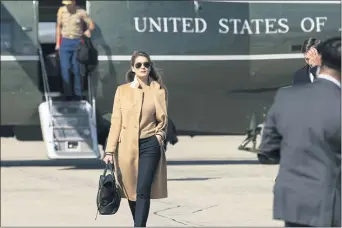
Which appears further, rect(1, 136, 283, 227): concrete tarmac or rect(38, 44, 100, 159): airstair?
rect(38, 44, 100, 159): airstair

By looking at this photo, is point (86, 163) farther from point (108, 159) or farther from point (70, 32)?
point (108, 159)

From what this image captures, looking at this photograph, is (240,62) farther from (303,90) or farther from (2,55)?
(303,90)

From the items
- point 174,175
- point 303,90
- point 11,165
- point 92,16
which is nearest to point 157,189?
point 303,90

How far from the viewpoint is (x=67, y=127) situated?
13.3 m

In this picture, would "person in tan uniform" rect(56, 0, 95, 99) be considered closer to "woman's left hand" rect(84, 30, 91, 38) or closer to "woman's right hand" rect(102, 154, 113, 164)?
"woman's left hand" rect(84, 30, 91, 38)

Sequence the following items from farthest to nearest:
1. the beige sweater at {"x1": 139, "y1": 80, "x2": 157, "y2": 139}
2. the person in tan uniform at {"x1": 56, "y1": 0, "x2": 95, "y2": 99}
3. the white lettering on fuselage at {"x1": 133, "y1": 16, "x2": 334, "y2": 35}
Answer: the white lettering on fuselage at {"x1": 133, "y1": 16, "x2": 334, "y2": 35} → the person in tan uniform at {"x1": 56, "y1": 0, "x2": 95, "y2": 99} → the beige sweater at {"x1": 139, "y1": 80, "x2": 157, "y2": 139}

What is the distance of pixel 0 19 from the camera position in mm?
13305

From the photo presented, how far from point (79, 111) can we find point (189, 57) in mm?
2104

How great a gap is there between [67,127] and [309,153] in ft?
30.8

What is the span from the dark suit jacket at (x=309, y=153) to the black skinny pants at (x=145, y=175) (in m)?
2.99

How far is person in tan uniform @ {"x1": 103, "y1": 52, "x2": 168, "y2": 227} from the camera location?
23.8 ft

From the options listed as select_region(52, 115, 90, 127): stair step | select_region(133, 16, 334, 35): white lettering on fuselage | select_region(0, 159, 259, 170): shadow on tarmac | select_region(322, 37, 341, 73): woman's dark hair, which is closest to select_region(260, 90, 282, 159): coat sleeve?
select_region(322, 37, 341, 73): woman's dark hair

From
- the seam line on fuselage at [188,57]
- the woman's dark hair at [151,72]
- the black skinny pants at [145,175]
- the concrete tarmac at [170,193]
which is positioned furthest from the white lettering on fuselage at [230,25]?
the black skinny pants at [145,175]

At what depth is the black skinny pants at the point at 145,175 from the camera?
7.23m
